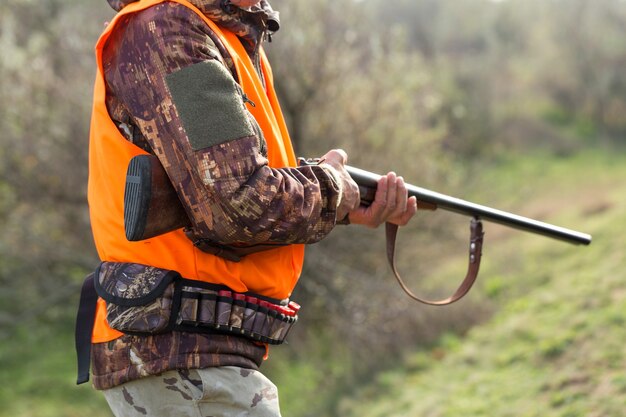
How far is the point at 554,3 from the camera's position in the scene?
3291 centimetres

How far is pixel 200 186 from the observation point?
2.53 metres

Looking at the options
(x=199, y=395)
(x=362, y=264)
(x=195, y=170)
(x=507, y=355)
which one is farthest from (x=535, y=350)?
(x=195, y=170)

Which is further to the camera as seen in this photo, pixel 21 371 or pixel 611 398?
pixel 21 371

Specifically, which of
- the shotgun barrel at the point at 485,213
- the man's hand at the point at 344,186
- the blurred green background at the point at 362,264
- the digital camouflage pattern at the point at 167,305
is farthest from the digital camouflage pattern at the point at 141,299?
the blurred green background at the point at 362,264

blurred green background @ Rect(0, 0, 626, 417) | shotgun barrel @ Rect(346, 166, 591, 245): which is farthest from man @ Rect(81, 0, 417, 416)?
blurred green background @ Rect(0, 0, 626, 417)

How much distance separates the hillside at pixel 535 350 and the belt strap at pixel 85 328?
3.35 meters

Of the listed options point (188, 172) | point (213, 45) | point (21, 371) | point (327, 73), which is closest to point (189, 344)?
point (188, 172)

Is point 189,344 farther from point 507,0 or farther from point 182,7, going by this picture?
point 507,0

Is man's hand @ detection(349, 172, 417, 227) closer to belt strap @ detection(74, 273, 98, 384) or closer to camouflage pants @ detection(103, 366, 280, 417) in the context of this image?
camouflage pants @ detection(103, 366, 280, 417)

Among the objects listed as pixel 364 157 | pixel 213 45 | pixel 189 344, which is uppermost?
pixel 364 157

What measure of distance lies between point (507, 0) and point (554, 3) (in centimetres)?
185

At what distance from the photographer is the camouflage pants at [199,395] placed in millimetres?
Answer: 2686

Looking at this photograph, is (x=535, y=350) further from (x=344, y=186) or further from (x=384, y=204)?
(x=344, y=186)

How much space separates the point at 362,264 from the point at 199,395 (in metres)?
9.52
